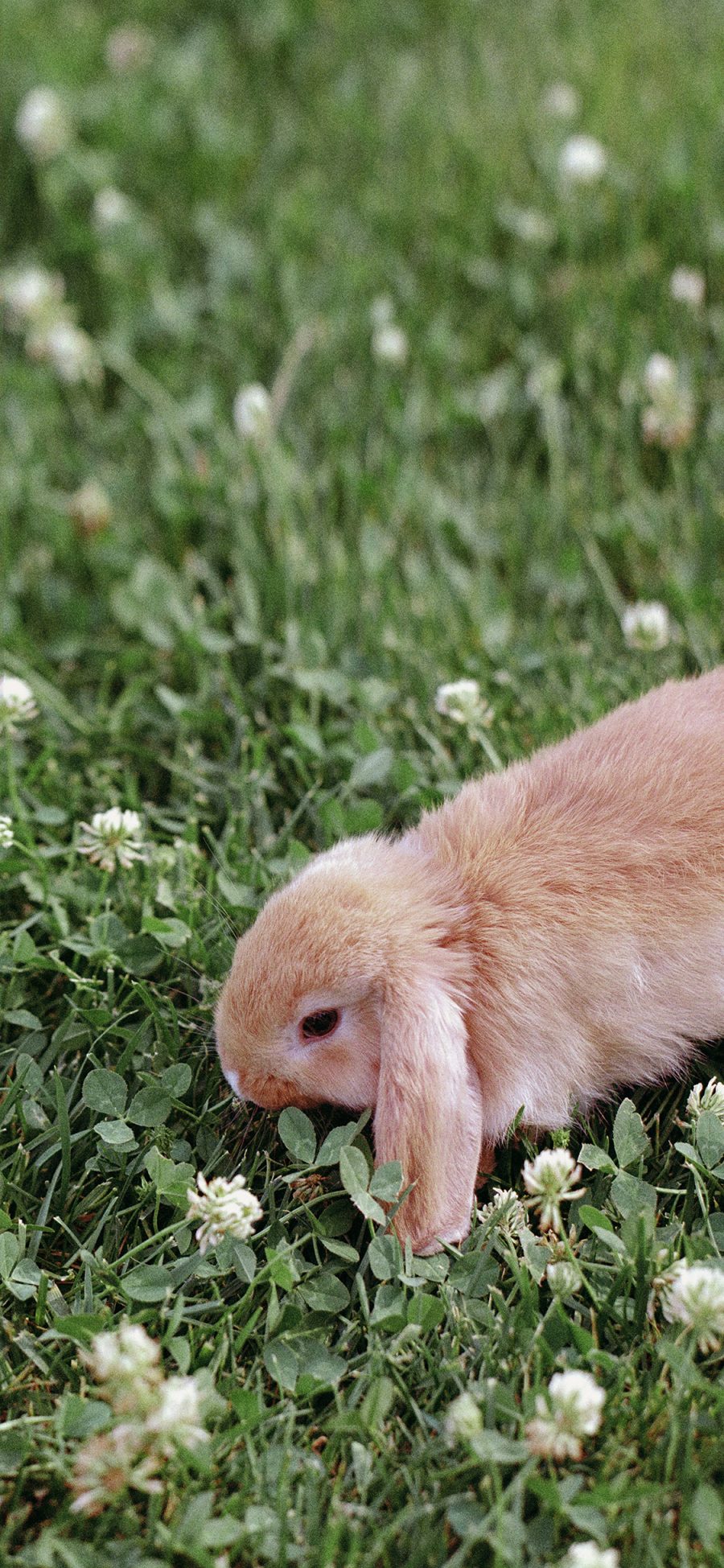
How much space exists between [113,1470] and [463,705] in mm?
1600

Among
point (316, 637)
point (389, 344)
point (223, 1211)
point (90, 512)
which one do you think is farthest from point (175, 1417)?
point (389, 344)

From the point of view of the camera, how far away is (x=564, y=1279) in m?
2.07

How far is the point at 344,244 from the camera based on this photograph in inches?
178

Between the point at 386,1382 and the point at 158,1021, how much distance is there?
78 cm

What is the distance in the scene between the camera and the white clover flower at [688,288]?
414 cm

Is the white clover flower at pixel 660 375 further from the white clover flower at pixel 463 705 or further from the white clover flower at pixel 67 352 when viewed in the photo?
the white clover flower at pixel 67 352

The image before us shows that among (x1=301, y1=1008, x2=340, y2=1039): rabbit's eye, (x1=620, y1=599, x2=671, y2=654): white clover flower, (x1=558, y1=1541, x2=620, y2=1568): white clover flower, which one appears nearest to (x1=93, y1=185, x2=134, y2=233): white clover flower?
(x1=620, y1=599, x2=671, y2=654): white clover flower

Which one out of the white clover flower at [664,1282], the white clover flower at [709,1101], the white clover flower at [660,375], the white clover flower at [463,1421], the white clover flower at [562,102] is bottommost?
the white clover flower at [709,1101]

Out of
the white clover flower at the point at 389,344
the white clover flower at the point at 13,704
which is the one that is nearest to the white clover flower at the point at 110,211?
the white clover flower at the point at 389,344

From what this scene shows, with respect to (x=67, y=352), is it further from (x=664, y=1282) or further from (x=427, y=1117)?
(x=664, y=1282)

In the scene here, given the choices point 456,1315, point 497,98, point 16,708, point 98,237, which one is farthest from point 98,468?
point 456,1315

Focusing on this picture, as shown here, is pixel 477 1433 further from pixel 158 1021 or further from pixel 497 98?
pixel 497 98

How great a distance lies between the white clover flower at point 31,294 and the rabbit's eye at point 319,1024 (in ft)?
9.32

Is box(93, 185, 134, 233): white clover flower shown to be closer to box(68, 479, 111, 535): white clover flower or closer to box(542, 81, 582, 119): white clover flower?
box(68, 479, 111, 535): white clover flower
